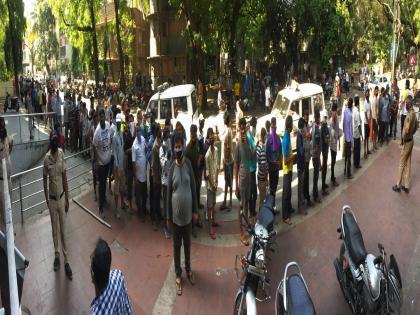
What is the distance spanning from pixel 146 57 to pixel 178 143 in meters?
39.1

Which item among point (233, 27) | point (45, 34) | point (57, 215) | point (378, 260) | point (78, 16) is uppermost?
point (45, 34)

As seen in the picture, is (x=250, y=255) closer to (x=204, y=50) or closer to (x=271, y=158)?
(x=271, y=158)

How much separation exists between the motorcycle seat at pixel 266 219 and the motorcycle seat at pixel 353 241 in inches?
39.4

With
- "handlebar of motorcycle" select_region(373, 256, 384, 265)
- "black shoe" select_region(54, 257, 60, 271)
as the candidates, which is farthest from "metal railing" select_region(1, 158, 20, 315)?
"black shoe" select_region(54, 257, 60, 271)

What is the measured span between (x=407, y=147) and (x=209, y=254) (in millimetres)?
4580

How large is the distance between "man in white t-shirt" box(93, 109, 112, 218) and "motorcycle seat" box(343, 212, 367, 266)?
15.7ft

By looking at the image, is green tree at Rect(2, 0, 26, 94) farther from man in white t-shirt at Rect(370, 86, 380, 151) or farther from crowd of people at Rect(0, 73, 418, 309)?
man in white t-shirt at Rect(370, 86, 380, 151)

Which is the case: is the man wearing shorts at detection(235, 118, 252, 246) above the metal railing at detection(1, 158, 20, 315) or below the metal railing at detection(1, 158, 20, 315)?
below

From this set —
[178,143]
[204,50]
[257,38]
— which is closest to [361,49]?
[257,38]

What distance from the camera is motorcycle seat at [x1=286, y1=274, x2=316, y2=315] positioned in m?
4.41

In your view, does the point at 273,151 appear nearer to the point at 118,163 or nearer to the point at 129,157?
the point at 129,157

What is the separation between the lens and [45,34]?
224ft

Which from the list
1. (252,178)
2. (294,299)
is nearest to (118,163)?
(252,178)

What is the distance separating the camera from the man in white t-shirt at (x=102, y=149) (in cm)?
879
